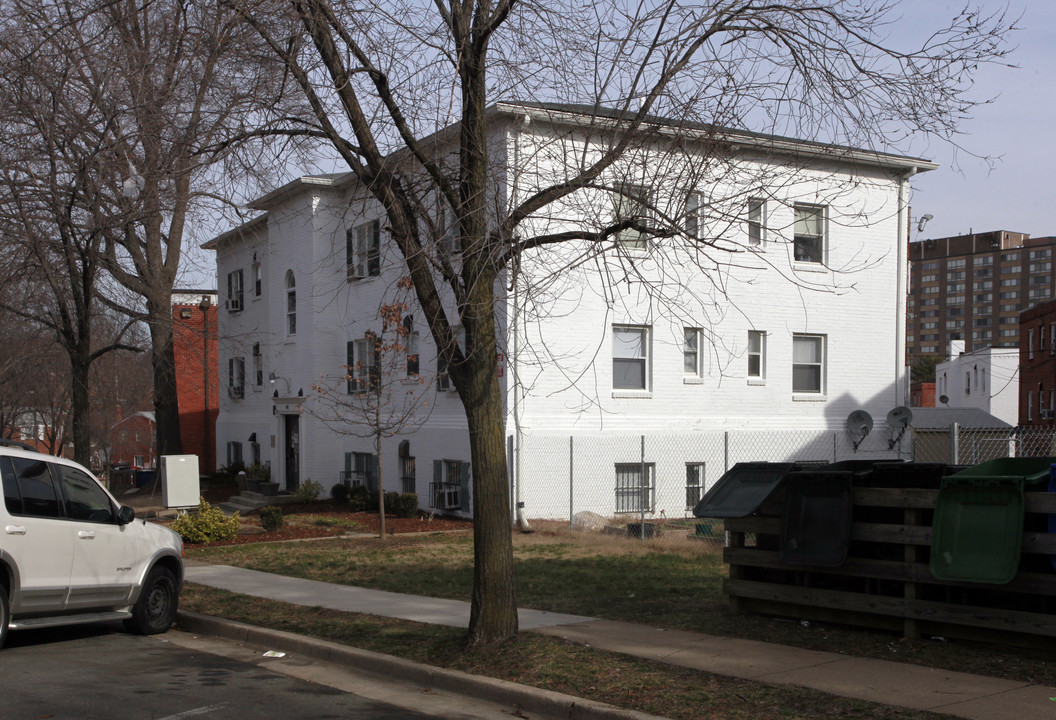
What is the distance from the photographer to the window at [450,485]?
23.2 meters

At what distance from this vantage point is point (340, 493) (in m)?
26.9

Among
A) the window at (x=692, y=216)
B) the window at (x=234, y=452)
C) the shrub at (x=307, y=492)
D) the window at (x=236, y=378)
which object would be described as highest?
the window at (x=692, y=216)

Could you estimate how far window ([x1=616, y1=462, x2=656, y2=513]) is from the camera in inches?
916

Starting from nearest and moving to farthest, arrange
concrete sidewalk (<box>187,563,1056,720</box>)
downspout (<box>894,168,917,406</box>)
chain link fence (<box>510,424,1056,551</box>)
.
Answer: concrete sidewalk (<box>187,563,1056,720</box>), chain link fence (<box>510,424,1056,551</box>), downspout (<box>894,168,917,406</box>)

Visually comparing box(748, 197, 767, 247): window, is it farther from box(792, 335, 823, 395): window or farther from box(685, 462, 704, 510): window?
box(792, 335, 823, 395): window

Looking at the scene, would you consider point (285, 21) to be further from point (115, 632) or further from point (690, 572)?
point (690, 572)

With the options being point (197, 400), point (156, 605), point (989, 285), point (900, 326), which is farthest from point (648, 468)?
point (989, 285)

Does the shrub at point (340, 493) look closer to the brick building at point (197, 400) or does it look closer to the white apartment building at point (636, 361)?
the white apartment building at point (636, 361)

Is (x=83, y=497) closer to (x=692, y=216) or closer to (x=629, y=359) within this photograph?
(x=692, y=216)

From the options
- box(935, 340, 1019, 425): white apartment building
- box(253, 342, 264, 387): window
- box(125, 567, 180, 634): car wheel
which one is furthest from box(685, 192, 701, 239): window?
box(935, 340, 1019, 425): white apartment building

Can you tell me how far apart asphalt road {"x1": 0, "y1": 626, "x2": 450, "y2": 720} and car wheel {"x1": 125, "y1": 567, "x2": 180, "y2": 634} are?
1.13ft

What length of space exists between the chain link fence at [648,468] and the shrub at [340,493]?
684cm

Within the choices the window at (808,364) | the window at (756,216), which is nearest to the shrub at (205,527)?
the window at (756,216)

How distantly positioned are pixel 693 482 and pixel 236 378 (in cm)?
1940
